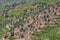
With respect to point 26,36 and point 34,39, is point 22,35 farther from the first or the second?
point 34,39

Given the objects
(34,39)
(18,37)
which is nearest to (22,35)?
(18,37)

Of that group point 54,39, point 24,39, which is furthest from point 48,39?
point 24,39

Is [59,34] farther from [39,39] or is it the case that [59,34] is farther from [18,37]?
[18,37]

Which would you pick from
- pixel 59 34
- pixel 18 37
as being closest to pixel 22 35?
pixel 18 37

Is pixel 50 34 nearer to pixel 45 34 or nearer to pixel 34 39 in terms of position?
pixel 45 34

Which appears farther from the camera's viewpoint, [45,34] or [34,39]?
[45,34]

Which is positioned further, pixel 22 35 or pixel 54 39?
pixel 22 35

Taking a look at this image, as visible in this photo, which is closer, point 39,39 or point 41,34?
point 39,39
